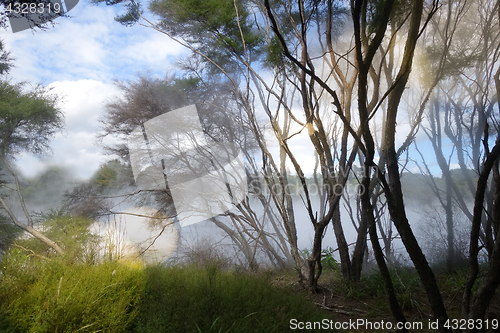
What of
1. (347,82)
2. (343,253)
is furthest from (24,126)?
(343,253)

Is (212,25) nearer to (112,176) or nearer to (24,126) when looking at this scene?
(112,176)

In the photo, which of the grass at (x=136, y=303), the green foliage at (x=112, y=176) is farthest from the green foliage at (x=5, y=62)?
the grass at (x=136, y=303)

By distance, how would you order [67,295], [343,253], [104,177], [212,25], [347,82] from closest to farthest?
1. [67,295]
2. [343,253]
3. [347,82]
4. [212,25]
5. [104,177]

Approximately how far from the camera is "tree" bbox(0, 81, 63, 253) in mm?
2234

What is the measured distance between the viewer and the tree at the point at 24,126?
7.33ft

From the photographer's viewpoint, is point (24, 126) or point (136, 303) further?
point (24, 126)

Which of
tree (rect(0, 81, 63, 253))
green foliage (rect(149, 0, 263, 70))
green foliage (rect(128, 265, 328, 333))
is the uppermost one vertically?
green foliage (rect(149, 0, 263, 70))

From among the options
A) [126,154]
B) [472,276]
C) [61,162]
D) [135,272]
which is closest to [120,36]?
[126,154]

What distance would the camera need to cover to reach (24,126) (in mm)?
2430

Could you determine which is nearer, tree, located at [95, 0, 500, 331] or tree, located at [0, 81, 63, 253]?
tree, located at [95, 0, 500, 331]

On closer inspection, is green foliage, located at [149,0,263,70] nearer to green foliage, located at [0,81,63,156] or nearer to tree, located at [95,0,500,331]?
tree, located at [95,0,500,331]

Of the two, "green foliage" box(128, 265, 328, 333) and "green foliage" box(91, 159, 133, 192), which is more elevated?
"green foliage" box(91, 159, 133, 192)

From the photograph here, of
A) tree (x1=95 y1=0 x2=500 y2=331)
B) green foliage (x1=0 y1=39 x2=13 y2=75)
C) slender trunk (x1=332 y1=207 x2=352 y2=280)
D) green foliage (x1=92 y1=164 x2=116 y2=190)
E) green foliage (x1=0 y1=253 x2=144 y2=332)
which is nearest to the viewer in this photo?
green foliage (x1=0 y1=253 x2=144 y2=332)

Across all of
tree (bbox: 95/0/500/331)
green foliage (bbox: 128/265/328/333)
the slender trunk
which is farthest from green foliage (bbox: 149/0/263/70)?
green foliage (bbox: 128/265/328/333)
